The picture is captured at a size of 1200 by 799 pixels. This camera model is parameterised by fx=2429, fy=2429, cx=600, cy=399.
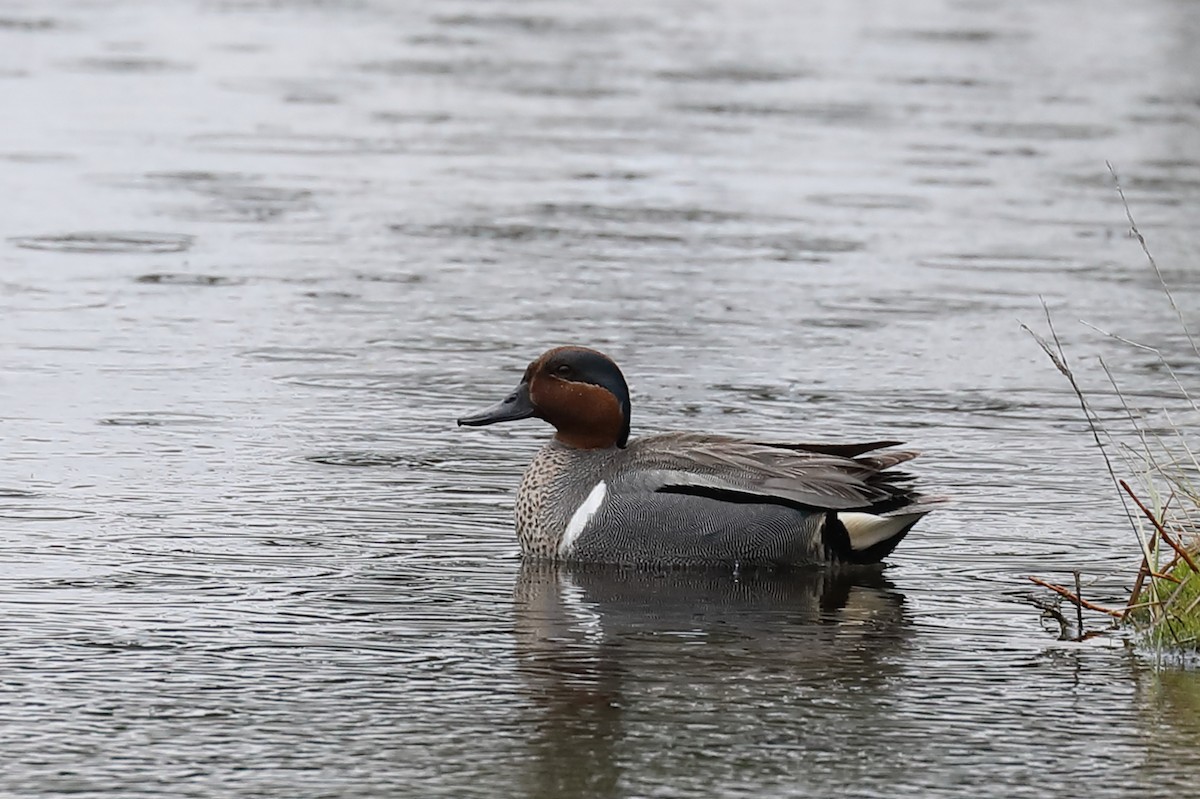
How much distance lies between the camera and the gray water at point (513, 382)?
6160 millimetres

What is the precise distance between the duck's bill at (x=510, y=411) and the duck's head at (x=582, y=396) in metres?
0.04

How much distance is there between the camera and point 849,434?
1022cm

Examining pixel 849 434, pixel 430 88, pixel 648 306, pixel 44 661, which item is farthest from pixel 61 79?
pixel 44 661

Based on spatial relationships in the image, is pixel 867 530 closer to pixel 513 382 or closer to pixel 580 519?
pixel 580 519

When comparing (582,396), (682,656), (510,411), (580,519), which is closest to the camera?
(682,656)

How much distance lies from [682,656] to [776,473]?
4.56 feet

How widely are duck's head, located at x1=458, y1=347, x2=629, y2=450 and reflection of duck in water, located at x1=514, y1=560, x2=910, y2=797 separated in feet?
1.89

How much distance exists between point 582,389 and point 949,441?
2.20m

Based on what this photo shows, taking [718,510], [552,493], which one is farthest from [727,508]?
[552,493]

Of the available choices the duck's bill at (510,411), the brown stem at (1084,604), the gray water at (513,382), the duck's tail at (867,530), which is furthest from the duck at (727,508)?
the brown stem at (1084,604)

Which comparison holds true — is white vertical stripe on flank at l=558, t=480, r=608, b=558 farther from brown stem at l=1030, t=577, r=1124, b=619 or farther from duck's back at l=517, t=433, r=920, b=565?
brown stem at l=1030, t=577, r=1124, b=619

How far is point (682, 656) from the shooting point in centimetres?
695

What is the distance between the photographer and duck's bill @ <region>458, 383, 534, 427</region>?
8688mm

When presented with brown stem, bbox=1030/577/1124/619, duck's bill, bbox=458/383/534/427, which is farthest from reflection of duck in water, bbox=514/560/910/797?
duck's bill, bbox=458/383/534/427
